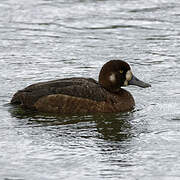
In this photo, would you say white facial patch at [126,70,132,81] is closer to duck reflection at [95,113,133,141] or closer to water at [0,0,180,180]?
water at [0,0,180,180]

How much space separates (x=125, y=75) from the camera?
10227mm

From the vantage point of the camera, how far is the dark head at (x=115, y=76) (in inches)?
398

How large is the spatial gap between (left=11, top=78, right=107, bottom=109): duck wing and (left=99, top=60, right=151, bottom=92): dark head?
226 millimetres

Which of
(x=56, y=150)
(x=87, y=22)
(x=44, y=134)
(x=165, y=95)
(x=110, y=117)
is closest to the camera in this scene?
(x=56, y=150)

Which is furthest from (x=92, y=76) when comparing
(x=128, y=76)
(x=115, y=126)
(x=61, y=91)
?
(x=115, y=126)

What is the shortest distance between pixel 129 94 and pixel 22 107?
4.82ft

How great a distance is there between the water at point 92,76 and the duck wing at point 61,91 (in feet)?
0.73

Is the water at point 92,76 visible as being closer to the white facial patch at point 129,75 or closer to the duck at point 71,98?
the duck at point 71,98

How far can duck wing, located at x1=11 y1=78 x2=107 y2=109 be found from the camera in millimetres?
9797

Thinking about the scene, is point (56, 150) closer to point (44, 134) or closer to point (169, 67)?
point (44, 134)

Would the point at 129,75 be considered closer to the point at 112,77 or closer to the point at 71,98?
the point at 112,77

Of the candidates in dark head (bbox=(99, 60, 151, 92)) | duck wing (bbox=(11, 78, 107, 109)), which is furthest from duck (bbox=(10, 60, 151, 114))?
dark head (bbox=(99, 60, 151, 92))

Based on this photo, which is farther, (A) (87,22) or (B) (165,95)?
(A) (87,22)

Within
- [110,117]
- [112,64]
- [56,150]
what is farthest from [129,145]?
[112,64]
